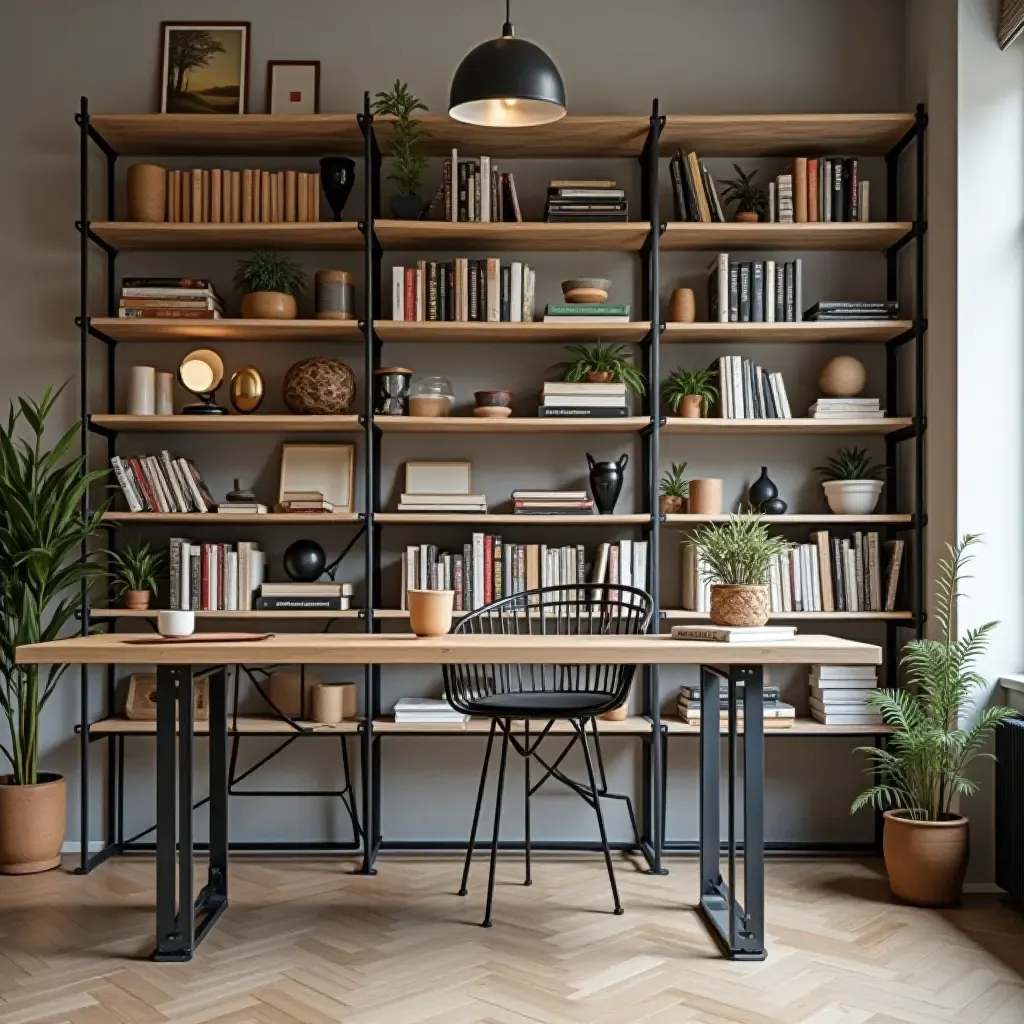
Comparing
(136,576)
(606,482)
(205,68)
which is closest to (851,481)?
(606,482)

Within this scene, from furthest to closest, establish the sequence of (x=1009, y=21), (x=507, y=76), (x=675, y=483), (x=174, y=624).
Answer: (x=675, y=483) → (x=1009, y=21) → (x=174, y=624) → (x=507, y=76)

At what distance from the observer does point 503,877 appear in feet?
12.9

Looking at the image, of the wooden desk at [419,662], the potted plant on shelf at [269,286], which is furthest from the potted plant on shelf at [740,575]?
the potted plant on shelf at [269,286]

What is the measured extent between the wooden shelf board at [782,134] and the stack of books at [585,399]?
93 cm

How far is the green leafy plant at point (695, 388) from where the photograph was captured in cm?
423

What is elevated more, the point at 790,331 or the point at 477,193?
the point at 477,193

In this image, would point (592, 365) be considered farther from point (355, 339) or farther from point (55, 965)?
point (55, 965)

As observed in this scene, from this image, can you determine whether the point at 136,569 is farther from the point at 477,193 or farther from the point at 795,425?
the point at 795,425

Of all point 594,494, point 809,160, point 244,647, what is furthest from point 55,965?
point 809,160

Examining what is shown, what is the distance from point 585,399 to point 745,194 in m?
0.97

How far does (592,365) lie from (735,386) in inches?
20.4

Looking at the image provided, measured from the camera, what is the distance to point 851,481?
13.8 feet

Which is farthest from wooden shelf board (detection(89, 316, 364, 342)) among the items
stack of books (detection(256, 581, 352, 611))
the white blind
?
the white blind

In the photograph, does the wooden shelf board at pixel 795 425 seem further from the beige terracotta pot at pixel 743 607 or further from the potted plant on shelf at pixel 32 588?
the potted plant on shelf at pixel 32 588
